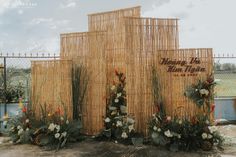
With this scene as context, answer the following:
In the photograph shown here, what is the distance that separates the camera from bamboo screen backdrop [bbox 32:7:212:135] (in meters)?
6.32

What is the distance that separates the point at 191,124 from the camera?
19.8ft

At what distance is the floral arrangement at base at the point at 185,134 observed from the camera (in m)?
5.92

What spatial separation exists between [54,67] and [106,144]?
2052 mm

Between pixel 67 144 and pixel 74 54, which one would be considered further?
pixel 74 54

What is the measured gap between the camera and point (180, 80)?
20.7ft

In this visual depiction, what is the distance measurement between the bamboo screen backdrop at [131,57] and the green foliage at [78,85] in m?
0.11

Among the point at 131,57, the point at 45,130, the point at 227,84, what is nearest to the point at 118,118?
the point at 131,57

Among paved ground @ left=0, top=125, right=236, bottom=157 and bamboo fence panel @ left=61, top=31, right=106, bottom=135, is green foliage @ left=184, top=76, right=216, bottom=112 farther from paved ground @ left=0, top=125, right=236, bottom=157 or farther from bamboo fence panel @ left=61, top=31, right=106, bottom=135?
bamboo fence panel @ left=61, top=31, right=106, bottom=135

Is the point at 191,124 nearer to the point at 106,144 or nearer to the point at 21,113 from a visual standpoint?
the point at 106,144

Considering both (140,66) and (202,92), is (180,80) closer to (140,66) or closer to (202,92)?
(202,92)

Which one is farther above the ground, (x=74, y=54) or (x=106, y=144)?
(x=74, y=54)

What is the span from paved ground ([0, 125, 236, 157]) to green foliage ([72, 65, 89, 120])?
780 millimetres

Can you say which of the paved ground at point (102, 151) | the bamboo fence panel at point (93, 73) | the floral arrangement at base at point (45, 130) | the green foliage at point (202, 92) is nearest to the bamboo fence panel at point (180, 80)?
the green foliage at point (202, 92)

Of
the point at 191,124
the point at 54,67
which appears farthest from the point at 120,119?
the point at 54,67
